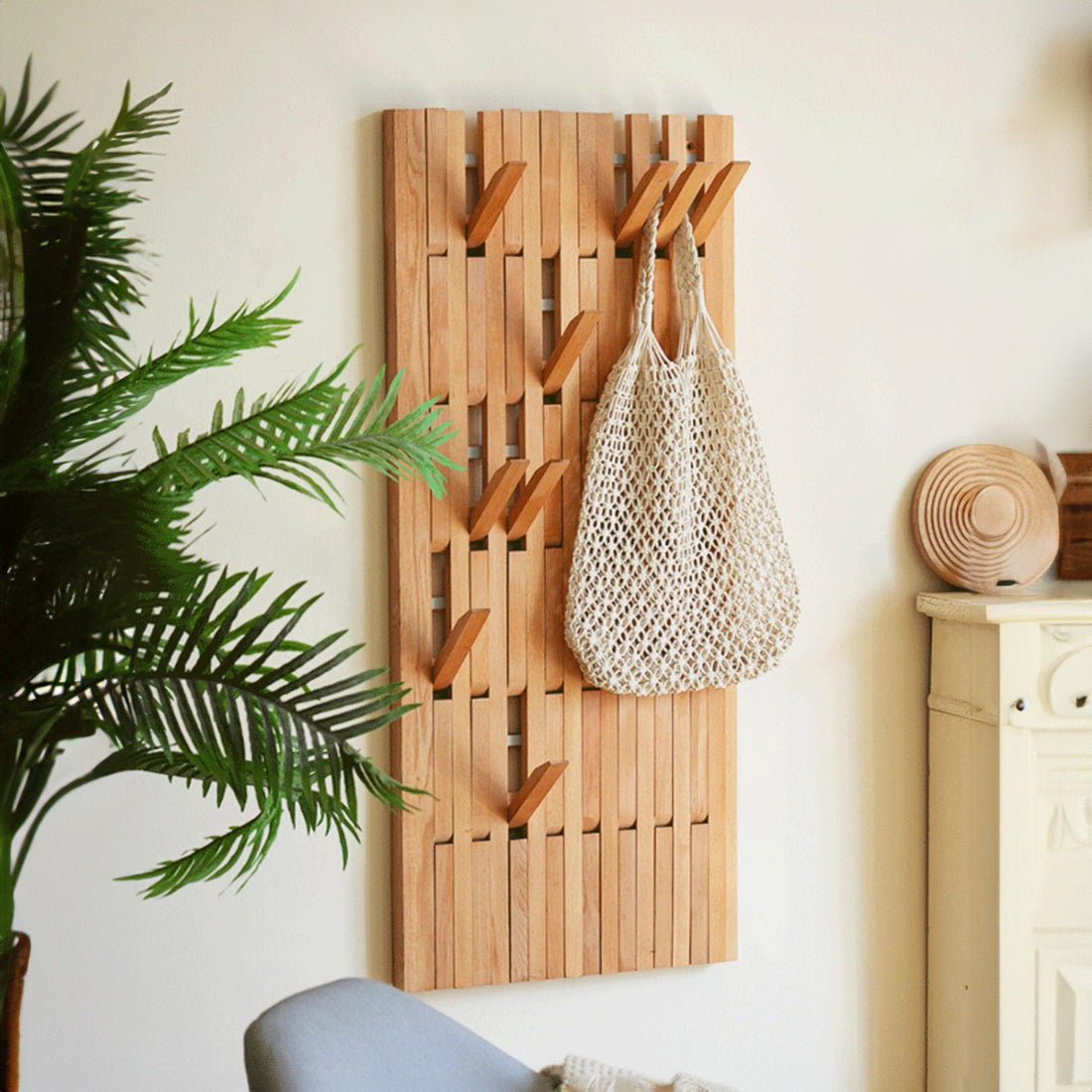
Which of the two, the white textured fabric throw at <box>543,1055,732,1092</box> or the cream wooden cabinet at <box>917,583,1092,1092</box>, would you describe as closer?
the white textured fabric throw at <box>543,1055,732,1092</box>

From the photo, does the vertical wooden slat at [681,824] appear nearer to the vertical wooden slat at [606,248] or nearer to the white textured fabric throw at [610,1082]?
the vertical wooden slat at [606,248]

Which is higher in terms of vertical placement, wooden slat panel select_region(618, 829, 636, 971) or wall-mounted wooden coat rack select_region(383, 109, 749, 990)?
wall-mounted wooden coat rack select_region(383, 109, 749, 990)

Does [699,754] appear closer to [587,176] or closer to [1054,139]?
[587,176]

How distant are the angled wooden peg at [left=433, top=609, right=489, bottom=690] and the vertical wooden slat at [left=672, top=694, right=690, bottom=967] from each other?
1.36ft

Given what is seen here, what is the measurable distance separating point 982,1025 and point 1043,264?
4.67 ft

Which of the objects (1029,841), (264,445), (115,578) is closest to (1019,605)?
(1029,841)

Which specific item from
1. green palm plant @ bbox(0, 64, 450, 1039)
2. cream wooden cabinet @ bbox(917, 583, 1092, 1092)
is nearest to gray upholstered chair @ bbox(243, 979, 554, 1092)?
green palm plant @ bbox(0, 64, 450, 1039)

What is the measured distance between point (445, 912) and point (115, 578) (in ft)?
3.21

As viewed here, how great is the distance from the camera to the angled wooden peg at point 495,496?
1.99 meters

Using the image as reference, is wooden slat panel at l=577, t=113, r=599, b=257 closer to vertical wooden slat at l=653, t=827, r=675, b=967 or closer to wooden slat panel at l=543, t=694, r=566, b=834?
wooden slat panel at l=543, t=694, r=566, b=834

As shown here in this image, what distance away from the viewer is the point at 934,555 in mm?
2311

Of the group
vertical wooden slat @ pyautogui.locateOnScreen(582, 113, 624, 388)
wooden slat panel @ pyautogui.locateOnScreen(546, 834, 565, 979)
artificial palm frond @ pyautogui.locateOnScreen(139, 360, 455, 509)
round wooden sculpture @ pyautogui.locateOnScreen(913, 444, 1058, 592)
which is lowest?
wooden slat panel @ pyautogui.locateOnScreen(546, 834, 565, 979)

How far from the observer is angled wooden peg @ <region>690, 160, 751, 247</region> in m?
2.11

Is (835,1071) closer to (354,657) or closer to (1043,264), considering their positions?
(354,657)
